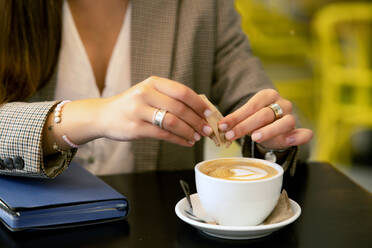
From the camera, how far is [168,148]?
3.87ft

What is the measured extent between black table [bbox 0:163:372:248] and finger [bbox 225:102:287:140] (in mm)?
129

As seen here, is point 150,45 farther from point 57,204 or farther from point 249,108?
point 57,204

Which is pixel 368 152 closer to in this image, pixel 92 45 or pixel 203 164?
pixel 92 45

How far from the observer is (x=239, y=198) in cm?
63

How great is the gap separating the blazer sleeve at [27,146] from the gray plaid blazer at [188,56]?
0.25 metres

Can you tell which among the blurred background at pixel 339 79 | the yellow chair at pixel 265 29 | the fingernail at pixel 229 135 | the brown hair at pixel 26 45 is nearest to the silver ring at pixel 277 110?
the fingernail at pixel 229 135

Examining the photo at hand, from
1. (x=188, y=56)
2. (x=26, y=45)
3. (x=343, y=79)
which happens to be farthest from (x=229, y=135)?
(x=343, y=79)

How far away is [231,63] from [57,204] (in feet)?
2.16

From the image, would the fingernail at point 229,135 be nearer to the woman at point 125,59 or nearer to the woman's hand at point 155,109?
the woman's hand at point 155,109

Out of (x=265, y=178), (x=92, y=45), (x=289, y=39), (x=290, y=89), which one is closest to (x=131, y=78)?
(x=92, y=45)

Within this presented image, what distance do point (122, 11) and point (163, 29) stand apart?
13 centimetres

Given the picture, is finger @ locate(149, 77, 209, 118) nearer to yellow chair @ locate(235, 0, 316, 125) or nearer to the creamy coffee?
the creamy coffee

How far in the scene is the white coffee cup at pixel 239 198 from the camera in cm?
63

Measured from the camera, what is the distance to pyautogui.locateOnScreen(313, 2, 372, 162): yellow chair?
2.58 m
